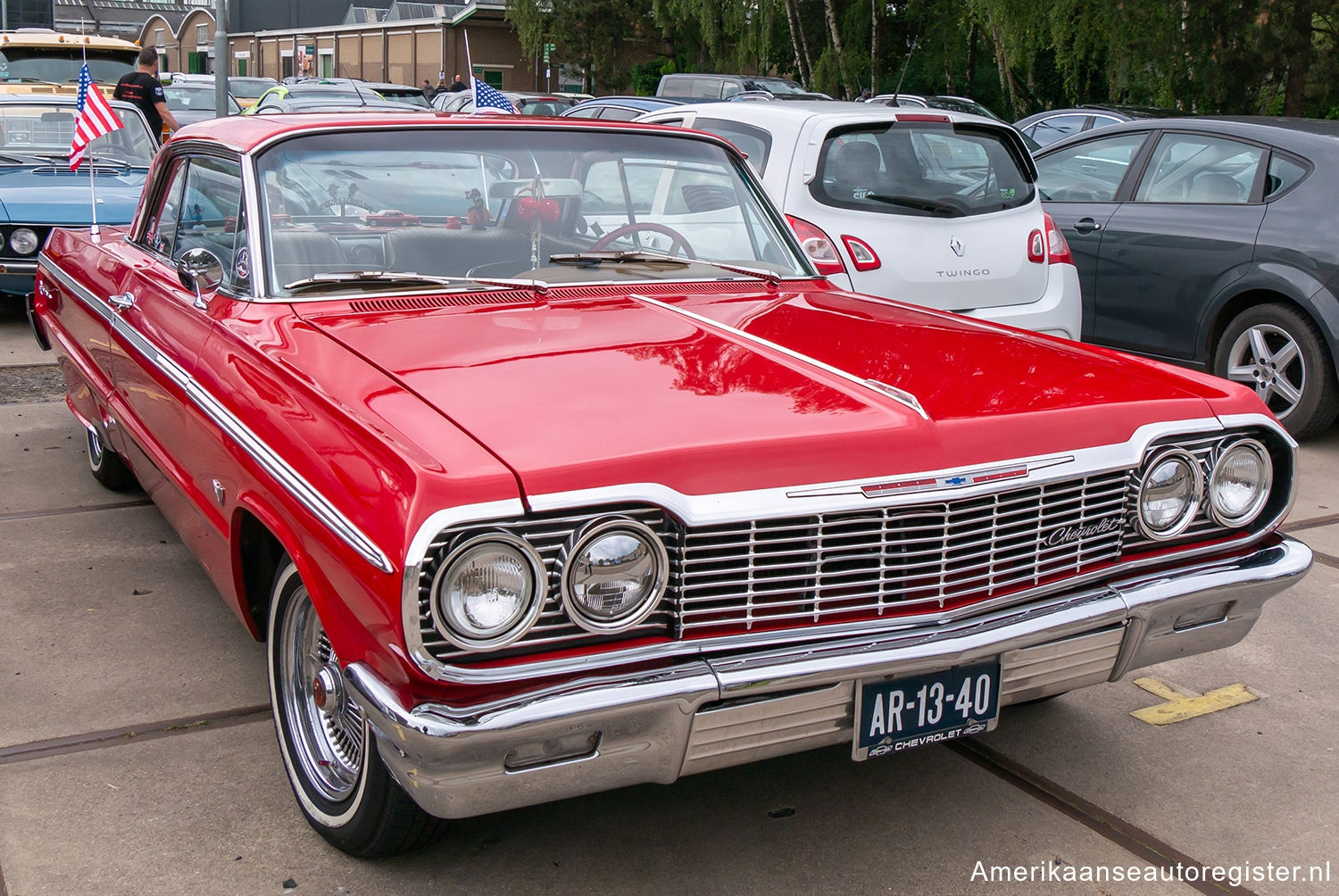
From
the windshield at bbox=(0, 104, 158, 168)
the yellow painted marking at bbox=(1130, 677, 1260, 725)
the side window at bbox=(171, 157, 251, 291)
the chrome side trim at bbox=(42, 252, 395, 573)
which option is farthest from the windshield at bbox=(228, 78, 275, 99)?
the yellow painted marking at bbox=(1130, 677, 1260, 725)

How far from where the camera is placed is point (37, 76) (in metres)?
16.9

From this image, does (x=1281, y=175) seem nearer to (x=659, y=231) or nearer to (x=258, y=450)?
(x=659, y=231)

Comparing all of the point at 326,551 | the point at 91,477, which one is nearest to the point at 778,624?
the point at 326,551

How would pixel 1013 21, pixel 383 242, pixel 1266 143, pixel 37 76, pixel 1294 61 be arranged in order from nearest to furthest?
1. pixel 383 242
2. pixel 1266 143
3. pixel 1294 61
4. pixel 37 76
5. pixel 1013 21

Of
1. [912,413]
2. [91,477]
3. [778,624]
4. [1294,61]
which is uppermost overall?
[1294,61]

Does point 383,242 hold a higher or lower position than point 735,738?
higher

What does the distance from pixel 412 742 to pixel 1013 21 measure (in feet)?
73.9

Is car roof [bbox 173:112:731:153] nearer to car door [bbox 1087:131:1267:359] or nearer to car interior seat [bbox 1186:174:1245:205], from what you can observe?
car door [bbox 1087:131:1267:359]

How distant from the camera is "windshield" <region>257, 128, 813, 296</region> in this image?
11.5ft

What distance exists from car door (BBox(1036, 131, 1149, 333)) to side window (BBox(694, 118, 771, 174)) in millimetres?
1854

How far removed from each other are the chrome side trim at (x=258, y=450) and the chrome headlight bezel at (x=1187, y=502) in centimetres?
169

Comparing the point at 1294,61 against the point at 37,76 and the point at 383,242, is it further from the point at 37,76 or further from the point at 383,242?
the point at 37,76

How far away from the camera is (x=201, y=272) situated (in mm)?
3637

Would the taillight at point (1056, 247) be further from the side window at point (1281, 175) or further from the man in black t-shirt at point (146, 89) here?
the man in black t-shirt at point (146, 89)
